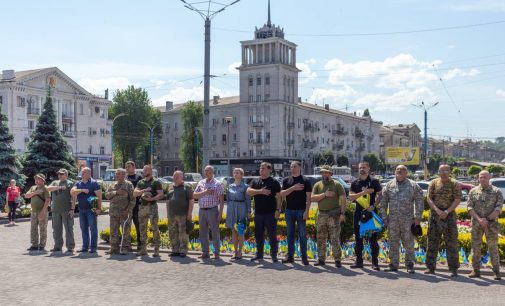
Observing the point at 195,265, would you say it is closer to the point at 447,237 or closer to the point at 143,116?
the point at 447,237

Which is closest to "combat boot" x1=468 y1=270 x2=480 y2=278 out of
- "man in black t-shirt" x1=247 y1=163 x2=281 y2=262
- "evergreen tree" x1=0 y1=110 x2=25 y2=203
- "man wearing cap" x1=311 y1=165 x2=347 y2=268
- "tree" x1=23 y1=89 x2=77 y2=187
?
"man wearing cap" x1=311 y1=165 x2=347 y2=268

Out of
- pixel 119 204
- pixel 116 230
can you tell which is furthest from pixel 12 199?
pixel 119 204

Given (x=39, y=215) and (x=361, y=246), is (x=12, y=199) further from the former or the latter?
(x=361, y=246)

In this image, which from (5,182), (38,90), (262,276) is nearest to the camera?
(262,276)

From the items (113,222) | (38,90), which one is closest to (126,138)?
(38,90)

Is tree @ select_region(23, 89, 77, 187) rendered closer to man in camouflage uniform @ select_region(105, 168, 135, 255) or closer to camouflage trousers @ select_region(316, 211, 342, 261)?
man in camouflage uniform @ select_region(105, 168, 135, 255)

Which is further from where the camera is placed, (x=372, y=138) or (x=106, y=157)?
(x=372, y=138)

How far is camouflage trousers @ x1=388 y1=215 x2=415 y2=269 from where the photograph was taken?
11188mm

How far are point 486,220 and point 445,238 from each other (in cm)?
84

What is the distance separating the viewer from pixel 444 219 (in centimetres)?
1104

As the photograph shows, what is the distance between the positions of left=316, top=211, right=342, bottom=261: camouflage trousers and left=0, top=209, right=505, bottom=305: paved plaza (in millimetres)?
373

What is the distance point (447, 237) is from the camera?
11.1m

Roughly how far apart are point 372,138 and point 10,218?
10500cm

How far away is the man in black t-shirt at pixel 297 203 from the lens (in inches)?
478
